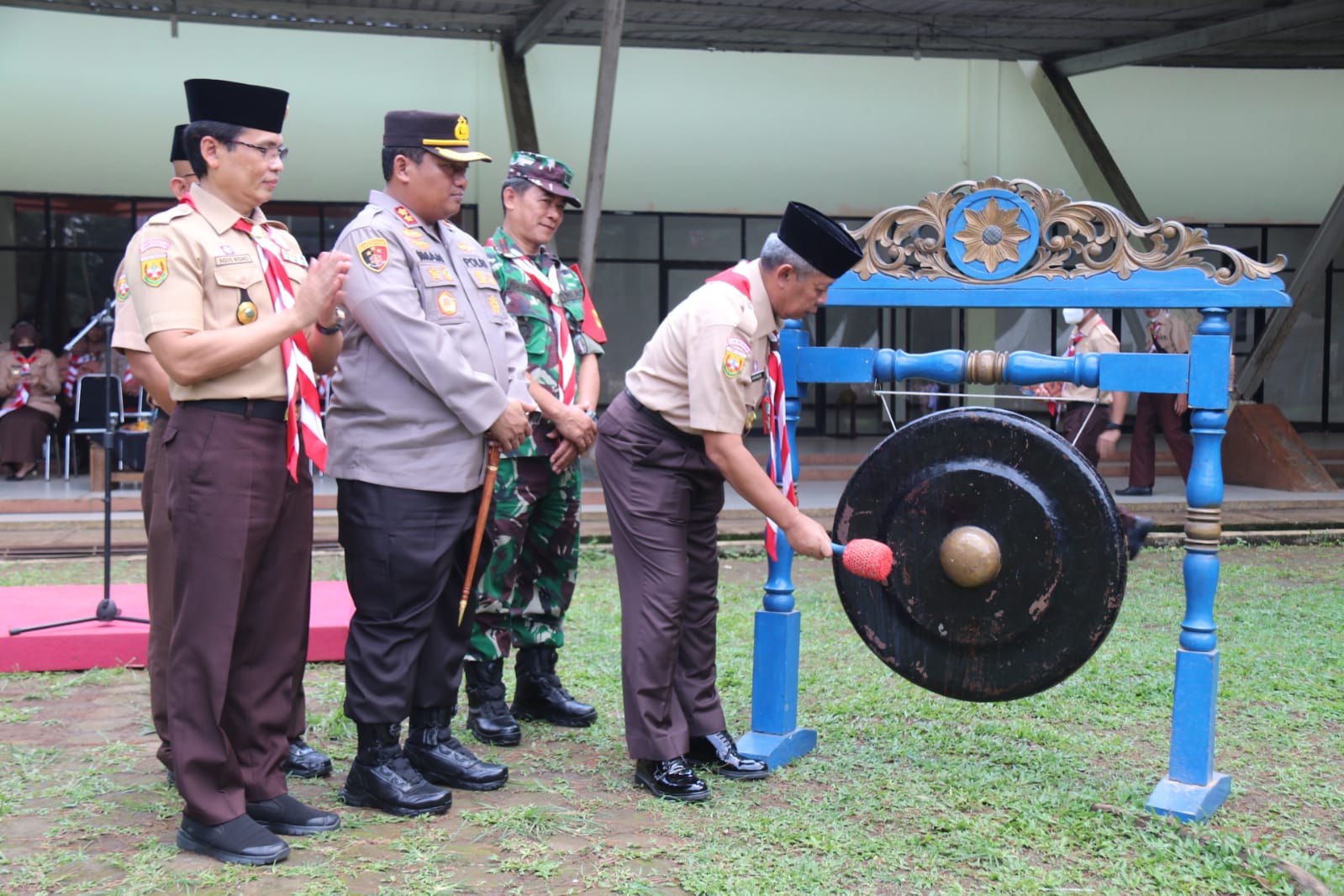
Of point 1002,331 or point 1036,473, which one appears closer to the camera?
point 1036,473

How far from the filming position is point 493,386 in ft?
11.4

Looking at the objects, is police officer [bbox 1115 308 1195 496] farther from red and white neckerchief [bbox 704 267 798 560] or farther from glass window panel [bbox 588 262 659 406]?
glass window panel [bbox 588 262 659 406]

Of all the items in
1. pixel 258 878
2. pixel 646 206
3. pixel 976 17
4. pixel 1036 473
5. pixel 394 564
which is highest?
pixel 976 17

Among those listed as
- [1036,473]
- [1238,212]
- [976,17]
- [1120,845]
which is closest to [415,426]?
[1036,473]

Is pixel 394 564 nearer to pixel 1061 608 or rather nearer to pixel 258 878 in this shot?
pixel 258 878

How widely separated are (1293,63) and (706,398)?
501 inches

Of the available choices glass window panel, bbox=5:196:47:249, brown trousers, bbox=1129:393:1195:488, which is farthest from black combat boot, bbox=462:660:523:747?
glass window panel, bbox=5:196:47:249

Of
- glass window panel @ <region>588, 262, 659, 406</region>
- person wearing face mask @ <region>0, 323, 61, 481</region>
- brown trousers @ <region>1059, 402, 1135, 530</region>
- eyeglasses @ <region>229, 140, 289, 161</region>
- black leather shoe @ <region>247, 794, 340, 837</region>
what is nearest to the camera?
eyeglasses @ <region>229, 140, 289, 161</region>

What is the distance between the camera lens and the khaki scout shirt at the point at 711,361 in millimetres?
A: 3480

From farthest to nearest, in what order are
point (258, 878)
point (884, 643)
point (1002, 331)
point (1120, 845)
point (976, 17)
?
point (1002, 331) → point (976, 17) → point (884, 643) → point (1120, 845) → point (258, 878)

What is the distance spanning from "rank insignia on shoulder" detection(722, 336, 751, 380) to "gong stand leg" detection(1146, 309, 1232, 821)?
126 centimetres

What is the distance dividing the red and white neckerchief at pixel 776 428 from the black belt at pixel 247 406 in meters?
1.29

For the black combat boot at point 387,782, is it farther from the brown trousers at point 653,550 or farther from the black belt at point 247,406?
the black belt at point 247,406

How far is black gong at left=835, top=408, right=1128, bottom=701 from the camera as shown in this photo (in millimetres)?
3406
